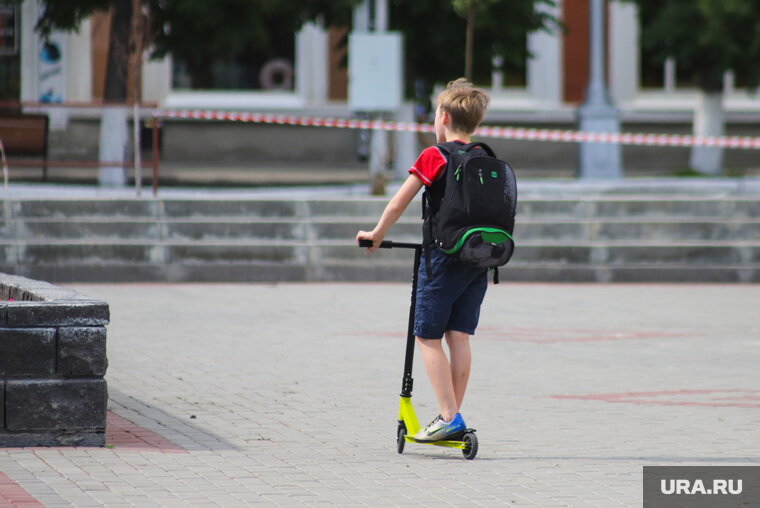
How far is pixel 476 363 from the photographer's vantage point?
9.42 metres

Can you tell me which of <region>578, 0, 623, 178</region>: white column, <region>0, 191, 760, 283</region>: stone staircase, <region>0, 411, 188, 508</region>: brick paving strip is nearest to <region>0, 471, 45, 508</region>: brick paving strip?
<region>0, 411, 188, 508</region>: brick paving strip

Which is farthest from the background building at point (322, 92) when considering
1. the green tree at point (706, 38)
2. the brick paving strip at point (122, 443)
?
the brick paving strip at point (122, 443)

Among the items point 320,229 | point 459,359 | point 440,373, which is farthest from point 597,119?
point 440,373

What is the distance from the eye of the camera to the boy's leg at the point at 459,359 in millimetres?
6418

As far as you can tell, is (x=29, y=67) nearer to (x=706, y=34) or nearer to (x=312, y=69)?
(x=312, y=69)

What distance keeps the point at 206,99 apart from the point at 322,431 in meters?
20.4

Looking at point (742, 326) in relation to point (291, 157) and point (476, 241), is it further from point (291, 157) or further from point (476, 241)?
point (291, 157)

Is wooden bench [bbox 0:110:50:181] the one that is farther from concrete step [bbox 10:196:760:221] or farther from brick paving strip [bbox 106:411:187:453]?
brick paving strip [bbox 106:411:187:453]

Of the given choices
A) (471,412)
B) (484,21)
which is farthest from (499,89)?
(471,412)

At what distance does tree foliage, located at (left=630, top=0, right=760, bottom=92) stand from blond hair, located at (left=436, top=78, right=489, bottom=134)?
53.9 feet

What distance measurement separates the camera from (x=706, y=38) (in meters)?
22.4

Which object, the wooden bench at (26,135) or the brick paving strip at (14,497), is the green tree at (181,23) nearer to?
the wooden bench at (26,135)

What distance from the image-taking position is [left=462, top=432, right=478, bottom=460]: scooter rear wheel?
6.28m

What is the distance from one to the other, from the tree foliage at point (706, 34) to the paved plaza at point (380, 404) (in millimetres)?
9958
